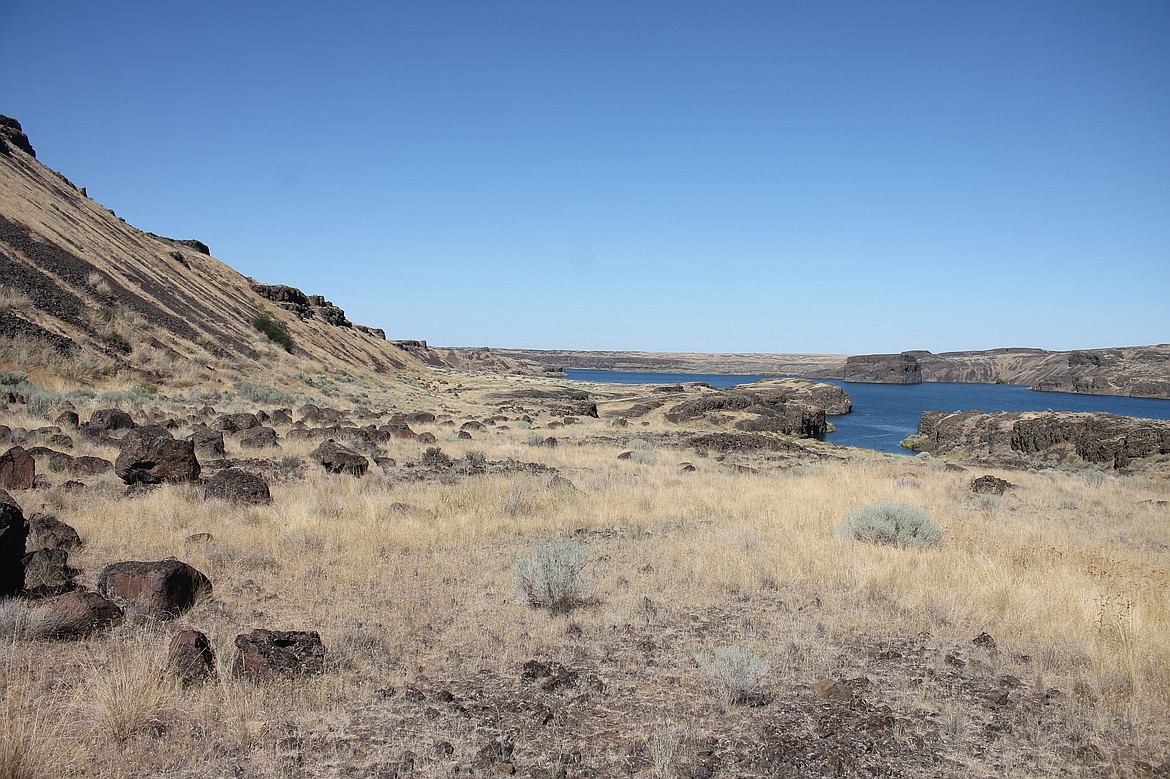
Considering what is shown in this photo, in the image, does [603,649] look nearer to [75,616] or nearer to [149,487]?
[75,616]

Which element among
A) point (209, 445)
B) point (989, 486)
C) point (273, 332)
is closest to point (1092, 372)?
point (989, 486)

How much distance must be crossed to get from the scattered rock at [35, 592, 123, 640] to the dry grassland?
16cm

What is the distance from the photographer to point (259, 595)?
20.1 feet

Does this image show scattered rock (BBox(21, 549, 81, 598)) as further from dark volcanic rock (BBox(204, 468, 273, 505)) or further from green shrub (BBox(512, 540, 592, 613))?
green shrub (BBox(512, 540, 592, 613))

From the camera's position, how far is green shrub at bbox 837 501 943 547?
359 inches

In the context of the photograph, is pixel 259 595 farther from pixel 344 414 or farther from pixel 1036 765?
pixel 344 414

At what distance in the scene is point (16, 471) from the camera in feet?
30.3

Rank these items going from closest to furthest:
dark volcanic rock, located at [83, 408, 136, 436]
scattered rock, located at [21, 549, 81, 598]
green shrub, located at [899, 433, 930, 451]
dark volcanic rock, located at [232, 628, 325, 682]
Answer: dark volcanic rock, located at [232, 628, 325, 682], scattered rock, located at [21, 549, 81, 598], dark volcanic rock, located at [83, 408, 136, 436], green shrub, located at [899, 433, 930, 451]

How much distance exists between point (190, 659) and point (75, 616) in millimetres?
1348

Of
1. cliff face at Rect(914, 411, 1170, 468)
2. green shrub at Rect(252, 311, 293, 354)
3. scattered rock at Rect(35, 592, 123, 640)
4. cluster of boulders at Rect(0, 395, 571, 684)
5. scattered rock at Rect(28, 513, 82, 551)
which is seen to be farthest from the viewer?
green shrub at Rect(252, 311, 293, 354)

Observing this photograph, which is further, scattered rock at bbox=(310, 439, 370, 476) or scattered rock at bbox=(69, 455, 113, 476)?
scattered rock at bbox=(310, 439, 370, 476)

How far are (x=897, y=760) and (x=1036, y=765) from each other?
0.81 m

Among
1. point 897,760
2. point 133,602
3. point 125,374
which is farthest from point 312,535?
point 125,374

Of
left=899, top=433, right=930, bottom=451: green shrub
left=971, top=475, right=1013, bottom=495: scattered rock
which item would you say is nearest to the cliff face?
left=899, top=433, right=930, bottom=451: green shrub
